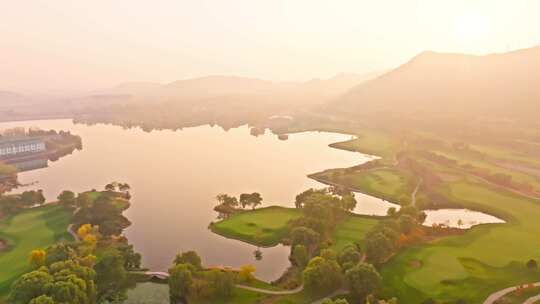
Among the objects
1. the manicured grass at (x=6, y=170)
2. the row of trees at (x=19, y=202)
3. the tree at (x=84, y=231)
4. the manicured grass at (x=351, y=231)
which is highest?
the manicured grass at (x=6, y=170)

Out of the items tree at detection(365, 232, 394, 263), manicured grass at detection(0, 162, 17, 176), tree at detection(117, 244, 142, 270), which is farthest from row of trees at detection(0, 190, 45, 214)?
tree at detection(365, 232, 394, 263)

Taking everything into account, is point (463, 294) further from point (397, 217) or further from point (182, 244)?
point (182, 244)

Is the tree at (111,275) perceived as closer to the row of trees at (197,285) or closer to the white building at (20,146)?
the row of trees at (197,285)

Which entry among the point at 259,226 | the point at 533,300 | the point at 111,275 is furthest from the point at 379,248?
the point at 111,275

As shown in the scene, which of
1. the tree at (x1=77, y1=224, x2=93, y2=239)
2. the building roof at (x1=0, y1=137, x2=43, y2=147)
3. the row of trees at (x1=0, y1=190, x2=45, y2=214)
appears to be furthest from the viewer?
the building roof at (x1=0, y1=137, x2=43, y2=147)

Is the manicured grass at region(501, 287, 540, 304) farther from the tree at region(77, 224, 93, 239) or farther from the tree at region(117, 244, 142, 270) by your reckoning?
the tree at region(77, 224, 93, 239)

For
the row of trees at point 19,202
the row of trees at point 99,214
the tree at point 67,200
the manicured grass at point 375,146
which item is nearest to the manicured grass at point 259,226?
the row of trees at point 99,214
